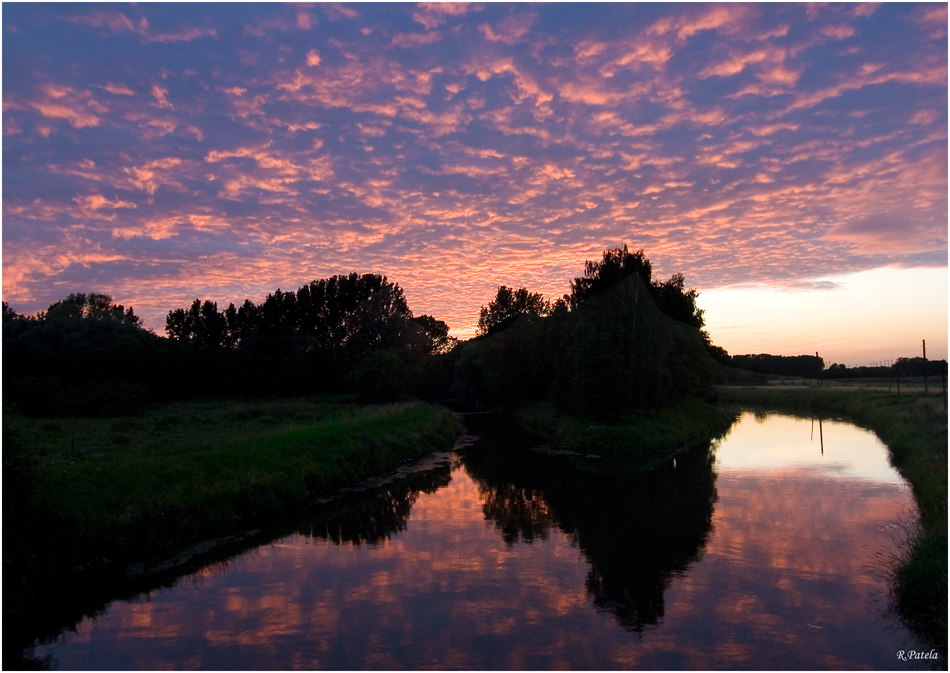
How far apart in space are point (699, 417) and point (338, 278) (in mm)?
59779

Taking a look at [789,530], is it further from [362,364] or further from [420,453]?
[362,364]

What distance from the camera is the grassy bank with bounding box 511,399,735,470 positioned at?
3178cm

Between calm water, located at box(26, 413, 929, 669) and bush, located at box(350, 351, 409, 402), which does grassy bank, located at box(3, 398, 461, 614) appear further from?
bush, located at box(350, 351, 409, 402)

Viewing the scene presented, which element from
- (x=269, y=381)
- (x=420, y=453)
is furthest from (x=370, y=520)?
(x=269, y=381)

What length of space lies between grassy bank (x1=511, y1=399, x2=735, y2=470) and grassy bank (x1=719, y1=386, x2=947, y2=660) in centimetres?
948

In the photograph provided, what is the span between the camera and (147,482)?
16.5 m

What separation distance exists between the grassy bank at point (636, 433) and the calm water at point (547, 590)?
8988 millimetres

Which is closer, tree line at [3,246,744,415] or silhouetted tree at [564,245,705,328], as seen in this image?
tree line at [3,246,744,415]

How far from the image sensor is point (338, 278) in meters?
92.4

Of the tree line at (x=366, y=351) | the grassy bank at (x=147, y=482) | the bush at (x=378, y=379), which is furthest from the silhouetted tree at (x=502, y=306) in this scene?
the grassy bank at (x=147, y=482)

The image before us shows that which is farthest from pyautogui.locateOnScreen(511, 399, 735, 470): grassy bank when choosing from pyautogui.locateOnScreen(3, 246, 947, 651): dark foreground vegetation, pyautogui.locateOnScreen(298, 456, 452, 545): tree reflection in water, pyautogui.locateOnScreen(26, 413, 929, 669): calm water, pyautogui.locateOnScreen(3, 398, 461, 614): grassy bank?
pyautogui.locateOnScreen(298, 456, 452, 545): tree reflection in water

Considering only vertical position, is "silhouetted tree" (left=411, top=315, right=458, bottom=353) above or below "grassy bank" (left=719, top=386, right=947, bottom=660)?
above

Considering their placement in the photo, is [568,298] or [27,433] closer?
[27,433]

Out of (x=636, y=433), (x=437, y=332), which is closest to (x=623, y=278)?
(x=636, y=433)
